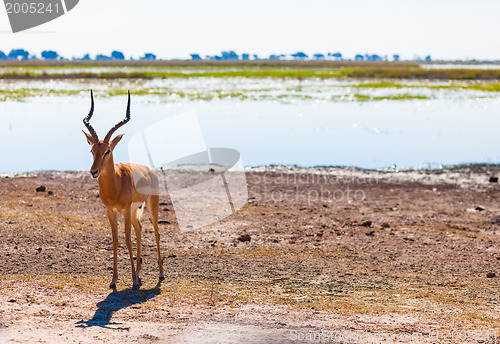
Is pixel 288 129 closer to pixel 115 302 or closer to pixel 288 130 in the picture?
pixel 288 130

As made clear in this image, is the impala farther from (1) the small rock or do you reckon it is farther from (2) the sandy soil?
(1) the small rock

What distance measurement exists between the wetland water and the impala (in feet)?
40.4

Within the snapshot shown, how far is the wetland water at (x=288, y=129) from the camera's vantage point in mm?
22859

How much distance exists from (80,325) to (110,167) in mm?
2233

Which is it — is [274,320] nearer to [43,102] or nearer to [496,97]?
[43,102]

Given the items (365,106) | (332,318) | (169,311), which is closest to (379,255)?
(332,318)

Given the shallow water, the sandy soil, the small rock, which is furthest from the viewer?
the shallow water

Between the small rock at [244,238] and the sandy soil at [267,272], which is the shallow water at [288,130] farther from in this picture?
the small rock at [244,238]

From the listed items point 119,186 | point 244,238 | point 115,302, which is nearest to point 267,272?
point 244,238

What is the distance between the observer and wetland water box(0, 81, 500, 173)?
2286cm

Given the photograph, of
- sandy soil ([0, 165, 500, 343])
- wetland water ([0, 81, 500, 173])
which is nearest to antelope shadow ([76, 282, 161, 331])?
sandy soil ([0, 165, 500, 343])

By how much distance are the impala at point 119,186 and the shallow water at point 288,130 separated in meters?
12.3

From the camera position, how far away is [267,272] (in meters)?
9.52

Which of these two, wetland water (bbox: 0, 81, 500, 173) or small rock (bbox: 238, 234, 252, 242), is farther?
wetland water (bbox: 0, 81, 500, 173)
